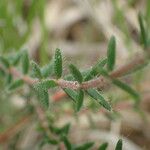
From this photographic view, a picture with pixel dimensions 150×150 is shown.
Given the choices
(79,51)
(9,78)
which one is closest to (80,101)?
(9,78)

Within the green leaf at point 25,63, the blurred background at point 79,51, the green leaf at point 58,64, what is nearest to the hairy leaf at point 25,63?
the green leaf at point 25,63

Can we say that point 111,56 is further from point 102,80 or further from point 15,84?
point 15,84

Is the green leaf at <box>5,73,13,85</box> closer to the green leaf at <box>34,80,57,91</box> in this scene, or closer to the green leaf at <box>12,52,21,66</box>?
the green leaf at <box>12,52,21,66</box>

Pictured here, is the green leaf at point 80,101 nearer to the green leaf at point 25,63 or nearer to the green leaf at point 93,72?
the green leaf at point 93,72

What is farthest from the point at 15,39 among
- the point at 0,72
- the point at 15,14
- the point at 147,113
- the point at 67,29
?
the point at 67,29

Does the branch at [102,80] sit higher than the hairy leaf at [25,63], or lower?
higher

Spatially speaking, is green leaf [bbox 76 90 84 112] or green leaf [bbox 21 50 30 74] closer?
green leaf [bbox 76 90 84 112]

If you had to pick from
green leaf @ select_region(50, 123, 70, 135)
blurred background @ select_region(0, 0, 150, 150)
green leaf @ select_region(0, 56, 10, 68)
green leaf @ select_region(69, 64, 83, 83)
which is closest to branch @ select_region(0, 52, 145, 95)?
green leaf @ select_region(69, 64, 83, 83)

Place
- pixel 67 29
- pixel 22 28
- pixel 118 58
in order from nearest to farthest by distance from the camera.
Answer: pixel 118 58 → pixel 22 28 → pixel 67 29

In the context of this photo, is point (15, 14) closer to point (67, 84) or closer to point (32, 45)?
point (32, 45)
